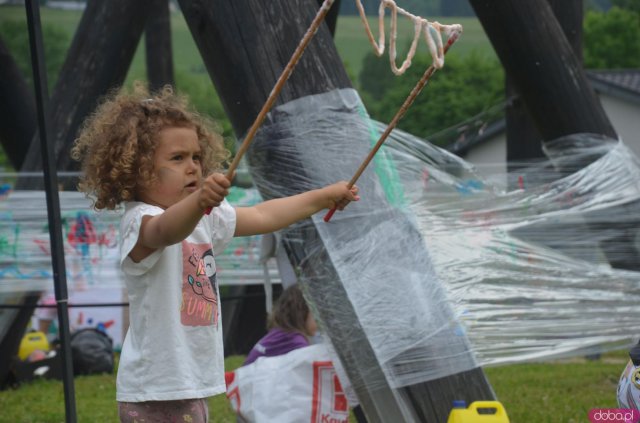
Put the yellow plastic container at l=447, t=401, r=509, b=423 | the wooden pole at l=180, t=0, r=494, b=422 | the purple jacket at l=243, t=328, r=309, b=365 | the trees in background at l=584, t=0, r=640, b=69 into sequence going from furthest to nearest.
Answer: the trees in background at l=584, t=0, r=640, b=69
the purple jacket at l=243, t=328, r=309, b=365
the wooden pole at l=180, t=0, r=494, b=422
the yellow plastic container at l=447, t=401, r=509, b=423

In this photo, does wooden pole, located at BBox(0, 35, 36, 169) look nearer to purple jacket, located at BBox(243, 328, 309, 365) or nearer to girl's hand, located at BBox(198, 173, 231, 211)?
purple jacket, located at BBox(243, 328, 309, 365)

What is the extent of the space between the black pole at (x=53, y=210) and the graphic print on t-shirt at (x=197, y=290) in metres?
0.98

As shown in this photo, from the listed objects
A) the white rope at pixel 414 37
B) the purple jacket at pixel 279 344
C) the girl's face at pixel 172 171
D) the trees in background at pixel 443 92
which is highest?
the white rope at pixel 414 37

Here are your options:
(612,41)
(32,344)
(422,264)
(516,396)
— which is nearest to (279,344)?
(422,264)

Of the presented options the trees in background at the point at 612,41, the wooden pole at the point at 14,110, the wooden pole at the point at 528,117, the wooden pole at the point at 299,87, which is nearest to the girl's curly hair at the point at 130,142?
the wooden pole at the point at 299,87

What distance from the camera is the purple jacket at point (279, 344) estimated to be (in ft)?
15.4

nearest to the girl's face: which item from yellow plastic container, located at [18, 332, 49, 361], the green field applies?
yellow plastic container, located at [18, 332, 49, 361]

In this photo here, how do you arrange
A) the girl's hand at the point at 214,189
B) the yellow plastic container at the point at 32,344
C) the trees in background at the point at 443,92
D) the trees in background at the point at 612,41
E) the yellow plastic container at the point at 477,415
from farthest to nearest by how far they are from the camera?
the trees in background at the point at 612,41
the trees in background at the point at 443,92
the yellow plastic container at the point at 32,344
the yellow plastic container at the point at 477,415
the girl's hand at the point at 214,189

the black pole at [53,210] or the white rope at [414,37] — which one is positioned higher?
the white rope at [414,37]

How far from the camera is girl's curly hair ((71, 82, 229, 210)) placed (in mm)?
2711

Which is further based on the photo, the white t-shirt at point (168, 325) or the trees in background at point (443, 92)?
the trees in background at point (443, 92)

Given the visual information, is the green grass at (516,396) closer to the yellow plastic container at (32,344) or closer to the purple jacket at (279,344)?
the yellow plastic container at (32,344)

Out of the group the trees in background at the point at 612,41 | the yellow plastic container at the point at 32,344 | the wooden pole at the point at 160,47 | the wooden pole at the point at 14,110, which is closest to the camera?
the wooden pole at the point at 14,110

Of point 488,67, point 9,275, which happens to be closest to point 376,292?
point 9,275
